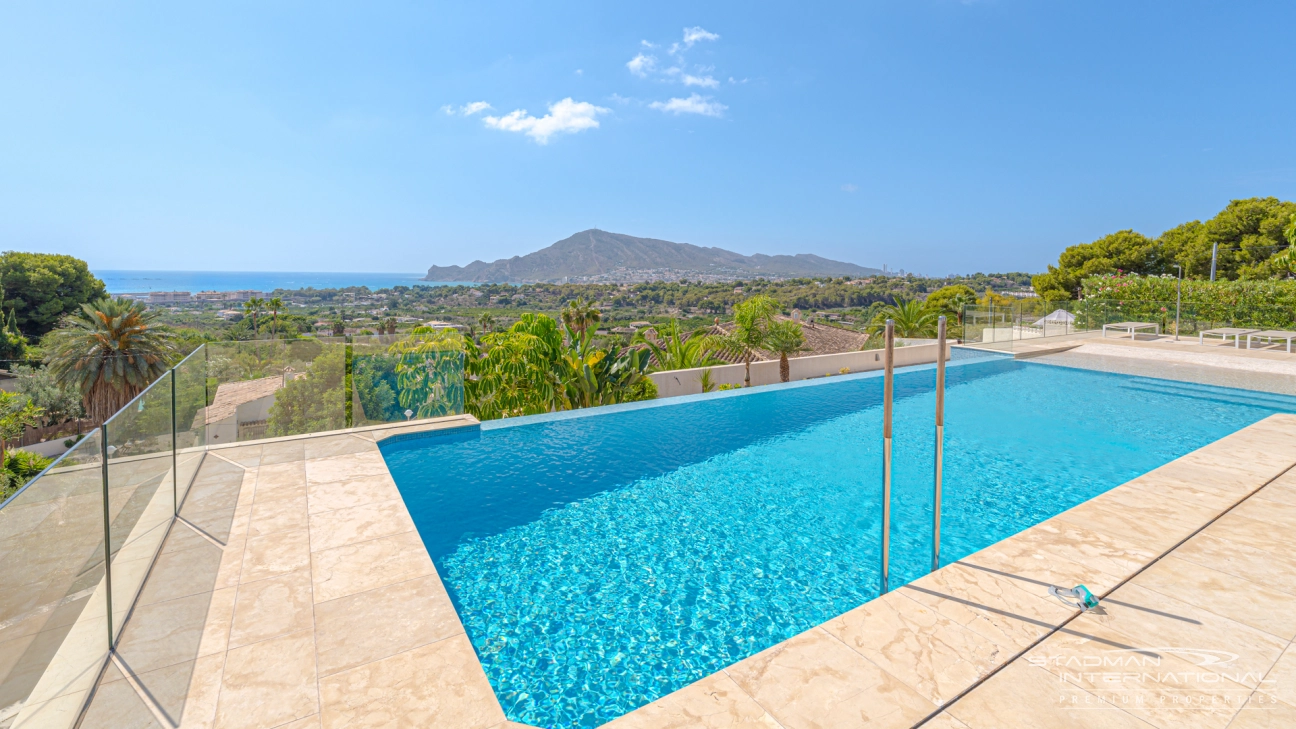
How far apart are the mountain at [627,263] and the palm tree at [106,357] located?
155 feet

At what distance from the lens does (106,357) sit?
19203mm

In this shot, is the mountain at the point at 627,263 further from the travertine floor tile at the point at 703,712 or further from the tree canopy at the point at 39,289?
the travertine floor tile at the point at 703,712

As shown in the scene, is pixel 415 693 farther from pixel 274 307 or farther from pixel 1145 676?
pixel 274 307

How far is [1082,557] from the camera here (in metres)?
3.41

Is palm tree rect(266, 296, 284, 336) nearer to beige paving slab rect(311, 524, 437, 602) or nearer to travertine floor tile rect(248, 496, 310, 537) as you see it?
travertine floor tile rect(248, 496, 310, 537)

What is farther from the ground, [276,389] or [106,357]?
[276,389]

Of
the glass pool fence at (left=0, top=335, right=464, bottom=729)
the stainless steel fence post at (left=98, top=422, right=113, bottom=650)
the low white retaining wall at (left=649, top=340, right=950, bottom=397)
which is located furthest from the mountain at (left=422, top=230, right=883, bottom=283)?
the stainless steel fence post at (left=98, top=422, right=113, bottom=650)

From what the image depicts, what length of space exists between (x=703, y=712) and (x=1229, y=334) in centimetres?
1968

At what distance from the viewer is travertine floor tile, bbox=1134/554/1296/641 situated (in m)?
2.78

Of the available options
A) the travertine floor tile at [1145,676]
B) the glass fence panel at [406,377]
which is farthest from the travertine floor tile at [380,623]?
the glass fence panel at [406,377]

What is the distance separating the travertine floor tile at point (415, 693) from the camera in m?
2.26

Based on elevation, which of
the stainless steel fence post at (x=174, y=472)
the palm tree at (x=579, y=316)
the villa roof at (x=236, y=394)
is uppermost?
the palm tree at (x=579, y=316)

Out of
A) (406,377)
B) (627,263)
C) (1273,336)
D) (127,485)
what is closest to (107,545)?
(127,485)

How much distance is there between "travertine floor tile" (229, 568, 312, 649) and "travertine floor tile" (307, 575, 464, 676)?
11cm
